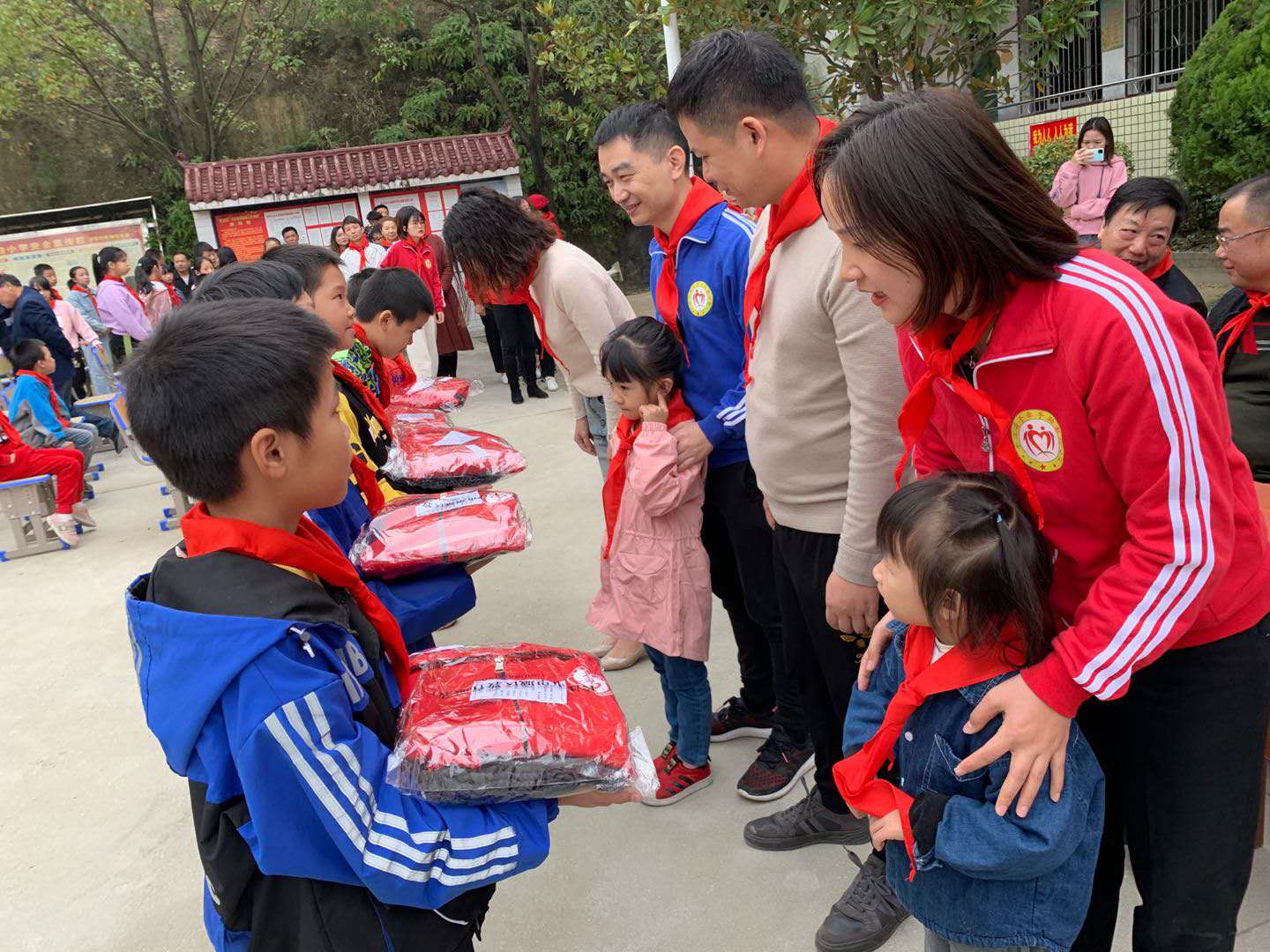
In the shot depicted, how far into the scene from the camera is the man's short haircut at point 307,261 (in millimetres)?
2395

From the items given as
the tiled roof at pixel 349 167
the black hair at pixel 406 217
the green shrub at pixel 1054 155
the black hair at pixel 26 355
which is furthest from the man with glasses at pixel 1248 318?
the tiled roof at pixel 349 167

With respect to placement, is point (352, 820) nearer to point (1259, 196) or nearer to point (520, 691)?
point (520, 691)

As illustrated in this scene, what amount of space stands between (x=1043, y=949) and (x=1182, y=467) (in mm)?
729

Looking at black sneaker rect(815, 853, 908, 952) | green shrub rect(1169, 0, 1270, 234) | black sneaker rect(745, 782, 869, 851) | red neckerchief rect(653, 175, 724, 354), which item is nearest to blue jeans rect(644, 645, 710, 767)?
black sneaker rect(745, 782, 869, 851)

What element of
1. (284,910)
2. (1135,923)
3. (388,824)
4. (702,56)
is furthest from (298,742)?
(702,56)

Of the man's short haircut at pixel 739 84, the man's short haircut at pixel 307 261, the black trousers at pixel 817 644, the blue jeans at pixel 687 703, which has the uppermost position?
the man's short haircut at pixel 739 84

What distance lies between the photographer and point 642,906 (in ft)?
7.12

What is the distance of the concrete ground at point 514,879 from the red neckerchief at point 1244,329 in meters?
1.42

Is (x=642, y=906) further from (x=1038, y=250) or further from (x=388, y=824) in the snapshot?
(x=1038, y=250)

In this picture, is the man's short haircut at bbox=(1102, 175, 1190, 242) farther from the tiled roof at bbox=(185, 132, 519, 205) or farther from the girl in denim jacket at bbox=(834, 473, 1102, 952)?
A: the tiled roof at bbox=(185, 132, 519, 205)

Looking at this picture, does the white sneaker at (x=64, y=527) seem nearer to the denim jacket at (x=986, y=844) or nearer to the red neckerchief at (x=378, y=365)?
the red neckerchief at (x=378, y=365)

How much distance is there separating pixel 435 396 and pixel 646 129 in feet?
5.27

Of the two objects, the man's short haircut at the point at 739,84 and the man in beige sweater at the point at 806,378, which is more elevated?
the man's short haircut at the point at 739,84

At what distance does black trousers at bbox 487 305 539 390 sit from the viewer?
7273 millimetres
